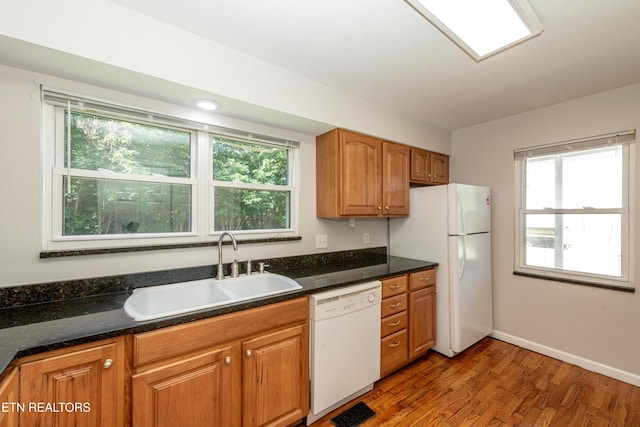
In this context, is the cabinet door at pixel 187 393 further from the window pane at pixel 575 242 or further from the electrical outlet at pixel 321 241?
the window pane at pixel 575 242

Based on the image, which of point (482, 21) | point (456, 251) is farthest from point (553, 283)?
point (482, 21)

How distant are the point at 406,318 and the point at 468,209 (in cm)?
117

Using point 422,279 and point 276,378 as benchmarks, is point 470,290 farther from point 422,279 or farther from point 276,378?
point 276,378

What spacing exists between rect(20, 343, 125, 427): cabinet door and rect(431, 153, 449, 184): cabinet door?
3.09m

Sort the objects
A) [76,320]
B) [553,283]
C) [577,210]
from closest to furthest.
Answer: [76,320] < [577,210] < [553,283]

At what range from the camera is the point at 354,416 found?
1774mm

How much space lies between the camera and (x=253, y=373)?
1.46m

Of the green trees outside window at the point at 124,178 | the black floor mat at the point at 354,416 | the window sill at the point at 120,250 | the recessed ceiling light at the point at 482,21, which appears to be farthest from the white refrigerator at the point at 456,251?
the green trees outside window at the point at 124,178

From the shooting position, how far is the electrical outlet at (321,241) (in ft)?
8.16

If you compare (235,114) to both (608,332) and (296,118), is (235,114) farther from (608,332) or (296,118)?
(608,332)

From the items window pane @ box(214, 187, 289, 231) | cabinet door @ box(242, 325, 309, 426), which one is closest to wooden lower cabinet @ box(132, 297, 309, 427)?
cabinet door @ box(242, 325, 309, 426)

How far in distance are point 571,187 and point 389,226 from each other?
1667 millimetres

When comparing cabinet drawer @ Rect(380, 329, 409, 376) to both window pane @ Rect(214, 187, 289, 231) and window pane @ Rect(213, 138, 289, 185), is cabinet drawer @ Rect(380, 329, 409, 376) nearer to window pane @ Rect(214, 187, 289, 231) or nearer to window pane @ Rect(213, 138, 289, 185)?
window pane @ Rect(214, 187, 289, 231)

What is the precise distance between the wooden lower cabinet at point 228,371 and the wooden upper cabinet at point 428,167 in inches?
75.8
